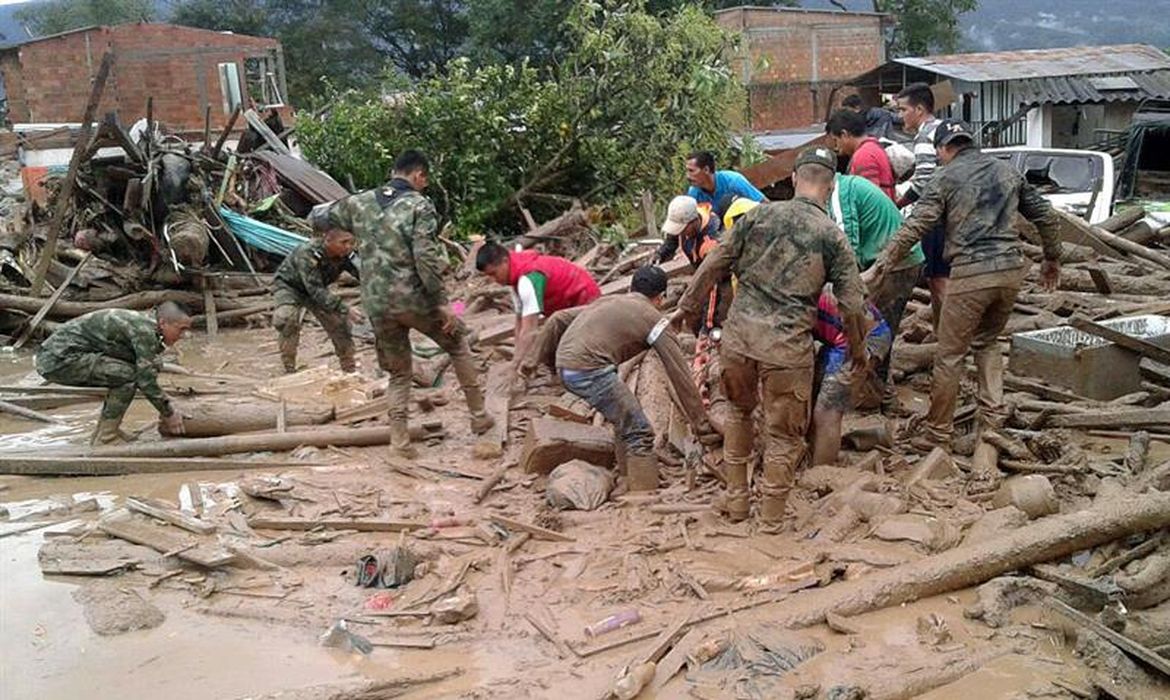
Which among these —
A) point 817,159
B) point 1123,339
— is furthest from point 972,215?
point 1123,339

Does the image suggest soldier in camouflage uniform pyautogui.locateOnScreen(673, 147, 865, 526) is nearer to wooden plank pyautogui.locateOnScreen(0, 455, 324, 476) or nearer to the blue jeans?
the blue jeans

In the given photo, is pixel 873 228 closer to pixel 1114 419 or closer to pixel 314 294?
pixel 1114 419

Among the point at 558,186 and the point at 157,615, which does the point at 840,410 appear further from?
the point at 558,186

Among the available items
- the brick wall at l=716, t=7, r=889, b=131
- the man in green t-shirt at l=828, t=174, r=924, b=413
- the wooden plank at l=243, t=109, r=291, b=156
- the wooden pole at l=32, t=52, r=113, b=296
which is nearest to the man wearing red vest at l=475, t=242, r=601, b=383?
the man in green t-shirt at l=828, t=174, r=924, b=413

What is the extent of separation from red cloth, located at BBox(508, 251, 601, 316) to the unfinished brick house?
24.8m

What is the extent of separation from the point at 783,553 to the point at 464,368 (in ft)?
10.4

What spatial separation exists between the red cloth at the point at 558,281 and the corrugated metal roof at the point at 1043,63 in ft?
56.4

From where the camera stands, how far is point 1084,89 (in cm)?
2206

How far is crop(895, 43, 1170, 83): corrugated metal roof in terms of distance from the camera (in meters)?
22.2

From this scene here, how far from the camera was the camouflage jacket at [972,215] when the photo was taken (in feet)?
20.3

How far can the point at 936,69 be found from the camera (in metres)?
22.5

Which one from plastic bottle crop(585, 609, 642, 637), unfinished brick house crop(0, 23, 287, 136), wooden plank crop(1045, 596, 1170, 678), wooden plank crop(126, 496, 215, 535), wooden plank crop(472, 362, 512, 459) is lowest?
wooden plank crop(472, 362, 512, 459)

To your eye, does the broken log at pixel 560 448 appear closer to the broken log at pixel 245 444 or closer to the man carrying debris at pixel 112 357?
the broken log at pixel 245 444

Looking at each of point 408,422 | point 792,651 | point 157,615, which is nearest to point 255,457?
point 408,422
